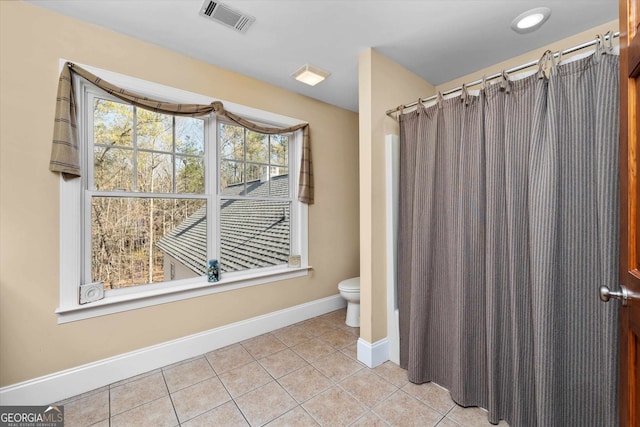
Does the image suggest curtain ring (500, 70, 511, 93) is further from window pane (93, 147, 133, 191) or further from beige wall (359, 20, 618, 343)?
window pane (93, 147, 133, 191)

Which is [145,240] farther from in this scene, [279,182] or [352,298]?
[352,298]

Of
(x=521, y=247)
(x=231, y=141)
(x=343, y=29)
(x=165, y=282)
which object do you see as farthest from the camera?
(x=231, y=141)

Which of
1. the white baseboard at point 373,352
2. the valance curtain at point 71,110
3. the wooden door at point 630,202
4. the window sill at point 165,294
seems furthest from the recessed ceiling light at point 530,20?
the window sill at point 165,294

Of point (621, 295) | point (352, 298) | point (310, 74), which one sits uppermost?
point (310, 74)

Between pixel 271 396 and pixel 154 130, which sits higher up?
pixel 154 130

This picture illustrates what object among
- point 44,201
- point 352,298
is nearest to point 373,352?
point 352,298

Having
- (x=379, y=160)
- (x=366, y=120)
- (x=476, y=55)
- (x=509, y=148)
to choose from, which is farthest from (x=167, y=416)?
(x=476, y=55)

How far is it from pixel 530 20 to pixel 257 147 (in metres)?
2.26

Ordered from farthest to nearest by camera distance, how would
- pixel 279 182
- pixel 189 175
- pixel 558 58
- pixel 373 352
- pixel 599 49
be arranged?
pixel 279 182
pixel 189 175
pixel 373 352
pixel 558 58
pixel 599 49

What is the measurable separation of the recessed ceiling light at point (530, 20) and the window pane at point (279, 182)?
2144 mm

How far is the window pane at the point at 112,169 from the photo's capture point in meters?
1.86

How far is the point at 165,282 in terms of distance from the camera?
2.14m

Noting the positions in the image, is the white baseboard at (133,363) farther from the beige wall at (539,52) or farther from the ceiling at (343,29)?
the beige wall at (539,52)

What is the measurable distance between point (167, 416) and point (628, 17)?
261cm
